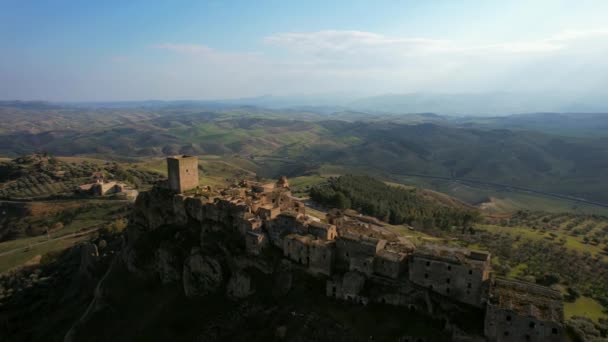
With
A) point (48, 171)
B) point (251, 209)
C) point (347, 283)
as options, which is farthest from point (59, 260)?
point (48, 171)

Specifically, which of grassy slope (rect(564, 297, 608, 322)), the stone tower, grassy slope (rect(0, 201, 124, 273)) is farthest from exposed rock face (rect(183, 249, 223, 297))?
grassy slope (rect(0, 201, 124, 273))

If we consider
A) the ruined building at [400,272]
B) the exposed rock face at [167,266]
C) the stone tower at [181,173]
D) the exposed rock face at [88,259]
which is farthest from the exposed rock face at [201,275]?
the exposed rock face at [88,259]

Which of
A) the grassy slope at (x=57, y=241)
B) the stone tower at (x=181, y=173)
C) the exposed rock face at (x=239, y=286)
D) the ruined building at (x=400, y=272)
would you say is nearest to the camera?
the ruined building at (x=400, y=272)

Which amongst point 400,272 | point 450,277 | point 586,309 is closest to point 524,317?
point 450,277

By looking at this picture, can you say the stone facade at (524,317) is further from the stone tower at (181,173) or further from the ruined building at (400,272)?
the stone tower at (181,173)

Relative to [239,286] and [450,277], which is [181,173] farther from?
[450,277]

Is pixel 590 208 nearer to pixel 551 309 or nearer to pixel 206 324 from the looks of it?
pixel 551 309
